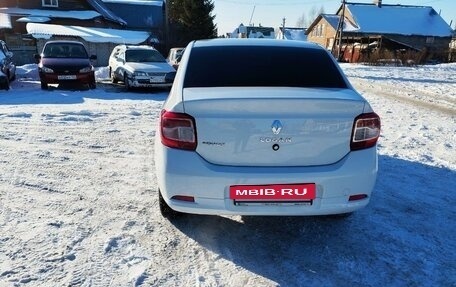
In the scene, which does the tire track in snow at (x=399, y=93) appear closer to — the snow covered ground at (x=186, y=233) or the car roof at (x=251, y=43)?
the snow covered ground at (x=186, y=233)

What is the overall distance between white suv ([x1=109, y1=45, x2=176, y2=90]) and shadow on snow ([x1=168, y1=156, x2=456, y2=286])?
352 inches

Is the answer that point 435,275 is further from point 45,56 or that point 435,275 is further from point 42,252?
point 45,56

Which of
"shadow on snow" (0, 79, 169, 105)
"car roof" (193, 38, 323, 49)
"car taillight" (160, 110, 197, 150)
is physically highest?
"car roof" (193, 38, 323, 49)

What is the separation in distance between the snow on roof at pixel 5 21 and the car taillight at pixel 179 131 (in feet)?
106

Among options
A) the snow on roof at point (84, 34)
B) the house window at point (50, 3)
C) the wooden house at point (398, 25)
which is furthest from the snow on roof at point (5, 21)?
the wooden house at point (398, 25)

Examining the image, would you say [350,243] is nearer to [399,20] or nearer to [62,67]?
[62,67]

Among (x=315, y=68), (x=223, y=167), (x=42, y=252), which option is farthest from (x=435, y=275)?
(x=42, y=252)

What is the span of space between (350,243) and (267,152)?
3.85ft

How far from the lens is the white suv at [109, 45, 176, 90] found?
13.4m

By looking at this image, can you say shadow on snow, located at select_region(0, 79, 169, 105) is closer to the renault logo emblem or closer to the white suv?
the white suv

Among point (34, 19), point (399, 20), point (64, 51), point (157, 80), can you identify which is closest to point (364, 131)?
point (157, 80)

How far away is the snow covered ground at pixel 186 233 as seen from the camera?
9.35 ft

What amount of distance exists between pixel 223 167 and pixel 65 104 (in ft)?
27.9

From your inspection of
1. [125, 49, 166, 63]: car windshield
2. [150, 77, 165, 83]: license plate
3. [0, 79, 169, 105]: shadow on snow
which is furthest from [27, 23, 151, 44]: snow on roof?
[150, 77, 165, 83]: license plate
